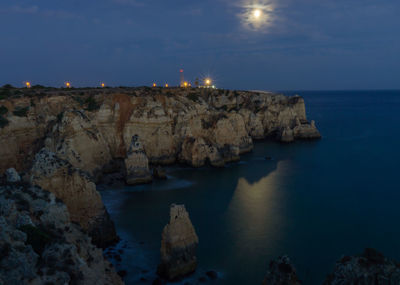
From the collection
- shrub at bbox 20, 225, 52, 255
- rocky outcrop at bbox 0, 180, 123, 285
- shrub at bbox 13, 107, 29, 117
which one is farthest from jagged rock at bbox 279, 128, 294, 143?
shrub at bbox 20, 225, 52, 255

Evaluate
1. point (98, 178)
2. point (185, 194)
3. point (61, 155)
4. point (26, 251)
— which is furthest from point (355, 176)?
point (26, 251)

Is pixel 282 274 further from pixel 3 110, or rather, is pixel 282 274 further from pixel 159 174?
pixel 3 110

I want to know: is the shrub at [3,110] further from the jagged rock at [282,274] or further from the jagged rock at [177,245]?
the jagged rock at [282,274]

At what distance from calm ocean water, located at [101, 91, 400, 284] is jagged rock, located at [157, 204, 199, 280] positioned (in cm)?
103

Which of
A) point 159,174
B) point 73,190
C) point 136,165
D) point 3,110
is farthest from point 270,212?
point 3,110

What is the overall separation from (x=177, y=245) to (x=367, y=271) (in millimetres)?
9242

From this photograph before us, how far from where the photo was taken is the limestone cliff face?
3027cm

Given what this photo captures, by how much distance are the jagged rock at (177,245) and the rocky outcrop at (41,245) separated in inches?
170

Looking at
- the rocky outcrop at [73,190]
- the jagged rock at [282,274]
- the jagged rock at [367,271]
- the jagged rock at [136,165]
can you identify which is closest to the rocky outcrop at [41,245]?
the rocky outcrop at [73,190]

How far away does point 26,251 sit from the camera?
8.45 m

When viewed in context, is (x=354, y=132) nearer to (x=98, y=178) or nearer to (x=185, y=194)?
(x=185, y=194)

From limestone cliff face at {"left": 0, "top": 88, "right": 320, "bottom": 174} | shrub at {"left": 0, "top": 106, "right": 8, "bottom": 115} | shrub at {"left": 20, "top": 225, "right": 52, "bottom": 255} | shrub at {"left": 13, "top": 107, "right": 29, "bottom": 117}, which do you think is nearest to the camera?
shrub at {"left": 20, "top": 225, "right": 52, "bottom": 255}

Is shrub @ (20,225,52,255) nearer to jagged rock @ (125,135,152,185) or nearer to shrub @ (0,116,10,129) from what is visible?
jagged rock @ (125,135,152,185)

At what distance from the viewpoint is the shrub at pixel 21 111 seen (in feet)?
102
